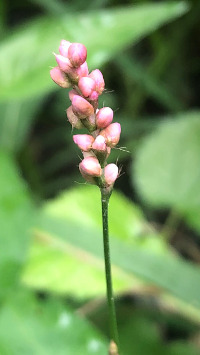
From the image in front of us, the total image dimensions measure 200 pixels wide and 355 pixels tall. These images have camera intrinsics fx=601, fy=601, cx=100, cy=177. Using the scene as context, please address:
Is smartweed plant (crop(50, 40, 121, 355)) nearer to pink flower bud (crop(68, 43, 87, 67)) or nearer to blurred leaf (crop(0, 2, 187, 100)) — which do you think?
pink flower bud (crop(68, 43, 87, 67))

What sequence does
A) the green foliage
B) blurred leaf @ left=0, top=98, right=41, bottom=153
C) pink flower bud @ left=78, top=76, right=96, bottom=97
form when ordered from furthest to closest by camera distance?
1. blurred leaf @ left=0, top=98, right=41, bottom=153
2. the green foliage
3. pink flower bud @ left=78, top=76, right=96, bottom=97

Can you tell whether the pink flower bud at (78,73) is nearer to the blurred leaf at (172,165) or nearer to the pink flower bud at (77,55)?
the pink flower bud at (77,55)

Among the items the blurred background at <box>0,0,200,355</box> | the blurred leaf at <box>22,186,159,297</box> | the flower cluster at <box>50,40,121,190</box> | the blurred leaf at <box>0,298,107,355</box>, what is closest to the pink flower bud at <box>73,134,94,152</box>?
the flower cluster at <box>50,40,121,190</box>

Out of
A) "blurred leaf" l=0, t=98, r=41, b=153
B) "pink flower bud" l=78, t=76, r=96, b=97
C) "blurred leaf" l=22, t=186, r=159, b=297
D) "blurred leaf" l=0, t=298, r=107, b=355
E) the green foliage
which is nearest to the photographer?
"pink flower bud" l=78, t=76, r=96, b=97

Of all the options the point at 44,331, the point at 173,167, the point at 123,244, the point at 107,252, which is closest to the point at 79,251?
the point at 123,244

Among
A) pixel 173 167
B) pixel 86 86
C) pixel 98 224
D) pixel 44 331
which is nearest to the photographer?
pixel 86 86

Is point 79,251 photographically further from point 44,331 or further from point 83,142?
point 83,142
